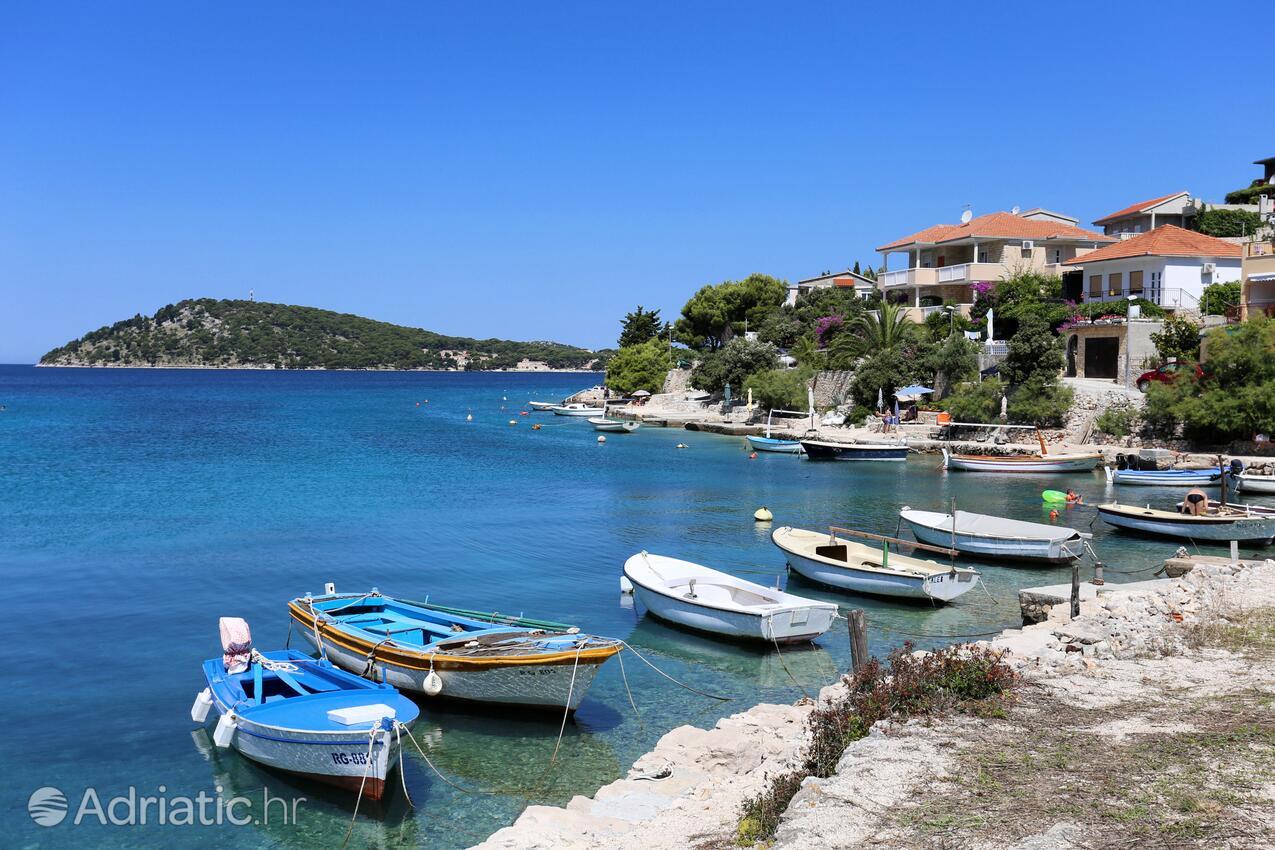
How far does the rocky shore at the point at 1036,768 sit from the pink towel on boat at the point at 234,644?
18.5 ft

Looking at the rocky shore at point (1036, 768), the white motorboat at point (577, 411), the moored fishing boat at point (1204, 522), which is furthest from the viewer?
the white motorboat at point (577, 411)

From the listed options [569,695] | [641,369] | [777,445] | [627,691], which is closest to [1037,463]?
[777,445]

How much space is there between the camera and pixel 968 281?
58656mm

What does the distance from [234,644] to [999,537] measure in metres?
17.1

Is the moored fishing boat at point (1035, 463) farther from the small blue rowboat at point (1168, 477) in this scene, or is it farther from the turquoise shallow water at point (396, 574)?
the small blue rowboat at point (1168, 477)

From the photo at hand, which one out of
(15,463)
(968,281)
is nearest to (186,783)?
(15,463)

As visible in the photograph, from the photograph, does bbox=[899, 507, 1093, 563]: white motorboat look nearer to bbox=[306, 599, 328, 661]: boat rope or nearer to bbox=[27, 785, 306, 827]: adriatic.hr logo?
bbox=[306, 599, 328, 661]: boat rope

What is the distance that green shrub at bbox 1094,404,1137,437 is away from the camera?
41688 mm

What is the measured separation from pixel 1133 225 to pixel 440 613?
207ft

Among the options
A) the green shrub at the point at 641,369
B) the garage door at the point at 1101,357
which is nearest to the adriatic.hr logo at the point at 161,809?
the garage door at the point at 1101,357

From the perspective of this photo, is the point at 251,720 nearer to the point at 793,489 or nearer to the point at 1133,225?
the point at 793,489

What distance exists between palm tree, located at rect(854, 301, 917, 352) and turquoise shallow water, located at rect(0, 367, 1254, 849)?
10931mm

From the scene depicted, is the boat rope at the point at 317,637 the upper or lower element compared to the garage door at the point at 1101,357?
lower

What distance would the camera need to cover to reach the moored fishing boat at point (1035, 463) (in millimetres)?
39281
